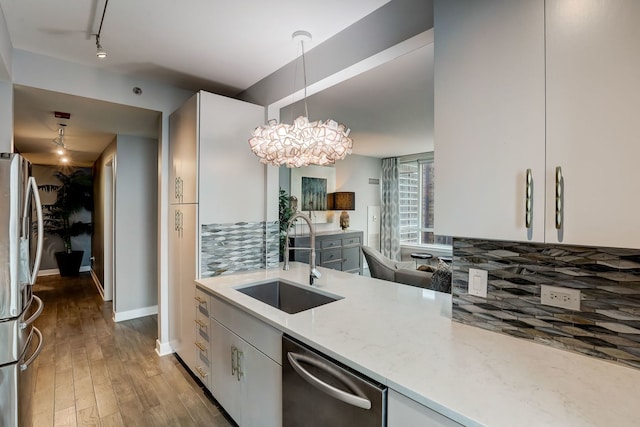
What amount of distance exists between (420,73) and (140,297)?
4.24 meters

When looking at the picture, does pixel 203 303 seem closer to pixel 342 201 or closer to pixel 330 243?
pixel 330 243

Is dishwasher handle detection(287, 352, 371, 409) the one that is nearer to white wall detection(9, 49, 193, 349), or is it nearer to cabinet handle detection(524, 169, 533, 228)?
cabinet handle detection(524, 169, 533, 228)

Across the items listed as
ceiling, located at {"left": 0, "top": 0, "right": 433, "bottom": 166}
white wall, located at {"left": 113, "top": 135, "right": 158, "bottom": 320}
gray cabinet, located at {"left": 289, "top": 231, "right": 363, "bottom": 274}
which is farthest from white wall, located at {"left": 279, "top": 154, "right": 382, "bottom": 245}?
ceiling, located at {"left": 0, "top": 0, "right": 433, "bottom": 166}

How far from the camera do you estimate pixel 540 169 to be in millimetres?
1055

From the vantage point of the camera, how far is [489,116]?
46.4 inches

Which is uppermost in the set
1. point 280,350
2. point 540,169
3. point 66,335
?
point 540,169

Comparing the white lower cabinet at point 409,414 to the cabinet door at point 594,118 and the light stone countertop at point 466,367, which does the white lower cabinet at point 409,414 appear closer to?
the light stone countertop at point 466,367

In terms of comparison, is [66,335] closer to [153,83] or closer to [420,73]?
[153,83]

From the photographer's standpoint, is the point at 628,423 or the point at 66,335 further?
the point at 66,335

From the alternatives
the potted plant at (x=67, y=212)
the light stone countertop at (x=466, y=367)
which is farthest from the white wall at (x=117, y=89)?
the potted plant at (x=67, y=212)

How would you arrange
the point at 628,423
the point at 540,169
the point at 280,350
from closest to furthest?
1. the point at 628,423
2. the point at 540,169
3. the point at 280,350

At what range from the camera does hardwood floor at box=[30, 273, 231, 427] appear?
211 cm

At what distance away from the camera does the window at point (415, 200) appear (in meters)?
6.80

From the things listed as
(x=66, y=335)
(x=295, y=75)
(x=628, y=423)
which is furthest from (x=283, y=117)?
(x=628, y=423)
